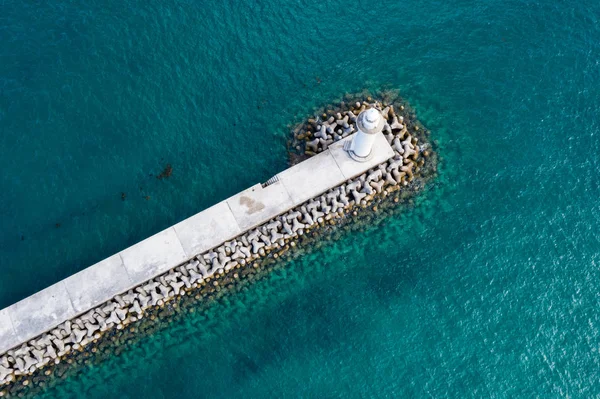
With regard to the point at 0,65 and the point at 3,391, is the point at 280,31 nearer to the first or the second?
the point at 0,65

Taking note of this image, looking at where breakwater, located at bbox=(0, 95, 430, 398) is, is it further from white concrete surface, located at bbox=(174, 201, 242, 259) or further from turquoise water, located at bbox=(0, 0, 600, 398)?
turquoise water, located at bbox=(0, 0, 600, 398)

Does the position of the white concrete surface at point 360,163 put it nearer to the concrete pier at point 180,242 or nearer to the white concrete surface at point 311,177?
the concrete pier at point 180,242

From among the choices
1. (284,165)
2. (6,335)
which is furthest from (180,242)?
(6,335)

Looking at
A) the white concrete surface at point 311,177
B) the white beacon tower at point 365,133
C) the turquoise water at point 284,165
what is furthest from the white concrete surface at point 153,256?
the white beacon tower at point 365,133

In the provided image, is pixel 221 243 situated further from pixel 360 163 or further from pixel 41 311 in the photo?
pixel 41 311

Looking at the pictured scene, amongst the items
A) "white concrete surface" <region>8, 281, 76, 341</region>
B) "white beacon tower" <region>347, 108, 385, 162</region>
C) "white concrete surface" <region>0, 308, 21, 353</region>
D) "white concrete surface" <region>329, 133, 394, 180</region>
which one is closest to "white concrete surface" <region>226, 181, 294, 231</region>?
"white concrete surface" <region>329, 133, 394, 180</region>

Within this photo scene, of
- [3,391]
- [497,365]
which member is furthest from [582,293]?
[3,391]
